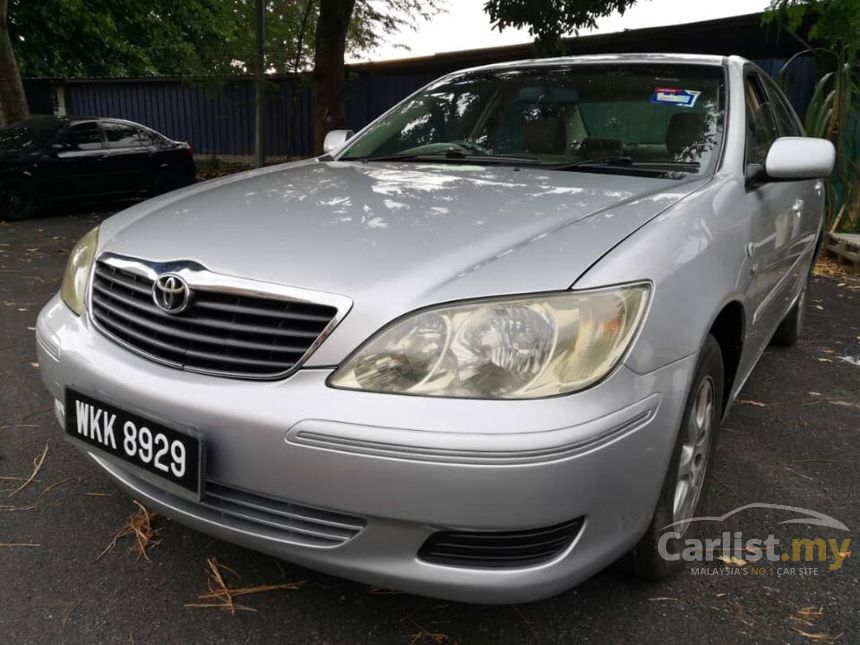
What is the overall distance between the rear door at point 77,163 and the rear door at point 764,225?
27.8ft

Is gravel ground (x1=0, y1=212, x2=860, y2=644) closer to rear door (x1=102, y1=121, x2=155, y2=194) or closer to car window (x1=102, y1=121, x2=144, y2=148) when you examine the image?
rear door (x1=102, y1=121, x2=155, y2=194)

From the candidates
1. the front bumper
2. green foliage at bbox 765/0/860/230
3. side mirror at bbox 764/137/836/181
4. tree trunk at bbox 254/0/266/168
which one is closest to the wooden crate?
green foliage at bbox 765/0/860/230

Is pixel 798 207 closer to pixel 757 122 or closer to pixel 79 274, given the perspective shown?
pixel 757 122

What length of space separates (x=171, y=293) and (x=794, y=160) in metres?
1.90

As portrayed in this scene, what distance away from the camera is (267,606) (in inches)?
70.9

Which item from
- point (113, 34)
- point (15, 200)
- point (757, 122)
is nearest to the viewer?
point (757, 122)

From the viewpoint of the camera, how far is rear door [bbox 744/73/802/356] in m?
2.26

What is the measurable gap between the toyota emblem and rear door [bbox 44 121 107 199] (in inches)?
332

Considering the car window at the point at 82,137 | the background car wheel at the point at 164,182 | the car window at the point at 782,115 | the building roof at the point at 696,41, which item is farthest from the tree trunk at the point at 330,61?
the car window at the point at 782,115

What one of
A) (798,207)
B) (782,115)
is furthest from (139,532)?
(782,115)

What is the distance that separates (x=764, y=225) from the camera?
235 cm

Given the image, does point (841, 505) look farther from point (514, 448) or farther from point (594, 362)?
point (514, 448)

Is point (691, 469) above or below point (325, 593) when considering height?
above

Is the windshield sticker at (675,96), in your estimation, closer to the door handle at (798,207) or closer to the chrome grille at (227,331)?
the door handle at (798,207)
